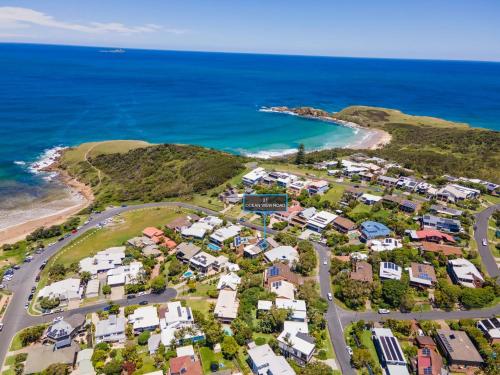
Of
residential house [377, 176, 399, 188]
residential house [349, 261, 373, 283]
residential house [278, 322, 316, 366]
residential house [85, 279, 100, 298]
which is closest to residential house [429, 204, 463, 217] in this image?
residential house [377, 176, 399, 188]

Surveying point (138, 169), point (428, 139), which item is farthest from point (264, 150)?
point (428, 139)

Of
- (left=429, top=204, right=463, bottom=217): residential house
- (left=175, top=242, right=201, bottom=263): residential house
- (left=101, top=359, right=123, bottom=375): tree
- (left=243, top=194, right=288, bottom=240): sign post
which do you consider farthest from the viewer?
(left=429, top=204, right=463, bottom=217): residential house

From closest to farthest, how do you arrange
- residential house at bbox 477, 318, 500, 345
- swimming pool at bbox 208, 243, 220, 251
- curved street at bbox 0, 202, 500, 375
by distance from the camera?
residential house at bbox 477, 318, 500, 345, curved street at bbox 0, 202, 500, 375, swimming pool at bbox 208, 243, 220, 251

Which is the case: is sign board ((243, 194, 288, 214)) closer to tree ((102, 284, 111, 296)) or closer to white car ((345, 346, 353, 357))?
white car ((345, 346, 353, 357))

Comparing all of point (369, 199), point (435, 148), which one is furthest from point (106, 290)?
point (435, 148)

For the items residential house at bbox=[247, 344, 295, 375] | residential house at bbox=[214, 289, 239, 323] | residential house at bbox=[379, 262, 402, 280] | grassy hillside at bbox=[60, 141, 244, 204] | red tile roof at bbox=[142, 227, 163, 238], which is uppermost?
residential house at bbox=[379, 262, 402, 280]

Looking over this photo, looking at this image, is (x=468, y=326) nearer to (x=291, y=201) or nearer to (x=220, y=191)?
(x=291, y=201)

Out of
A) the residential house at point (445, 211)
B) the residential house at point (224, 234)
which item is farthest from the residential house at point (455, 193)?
the residential house at point (224, 234)

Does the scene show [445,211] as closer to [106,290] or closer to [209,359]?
[209,359]
